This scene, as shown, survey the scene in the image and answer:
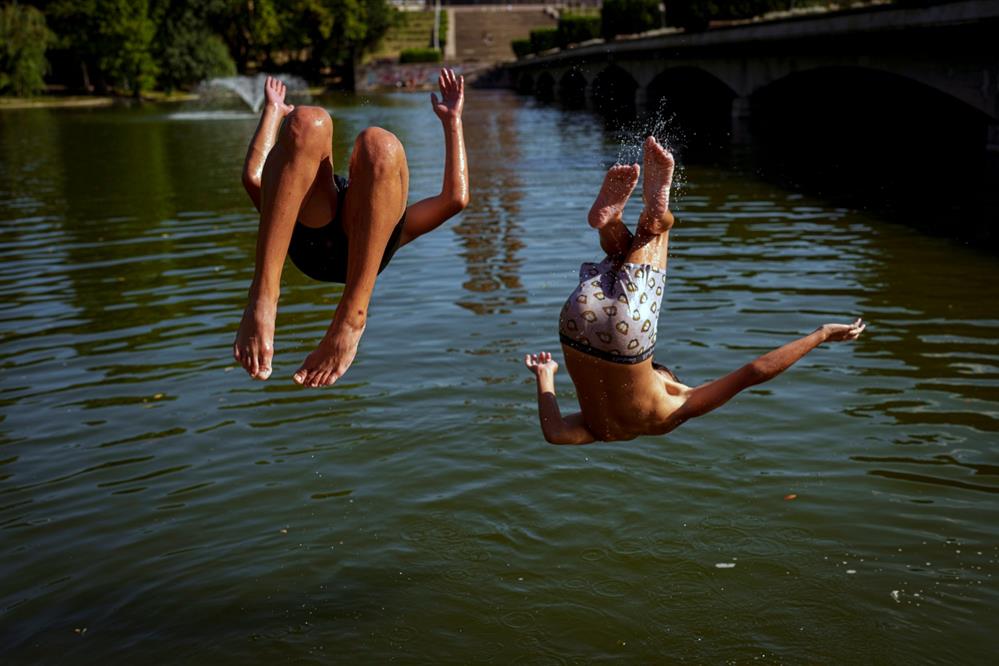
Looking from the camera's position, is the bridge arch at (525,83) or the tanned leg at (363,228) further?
the bridge arch at (525,83)

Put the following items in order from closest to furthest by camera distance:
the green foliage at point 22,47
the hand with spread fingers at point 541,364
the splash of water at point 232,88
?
the hand with spread fingers at point 541,364, the green foliage at point 22,47, the splash of water at point 232,88

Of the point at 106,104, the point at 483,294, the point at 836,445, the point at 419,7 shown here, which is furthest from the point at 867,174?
the point at 419,7

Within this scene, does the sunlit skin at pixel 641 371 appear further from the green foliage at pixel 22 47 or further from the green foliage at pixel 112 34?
the green foliage at pixel 112 34

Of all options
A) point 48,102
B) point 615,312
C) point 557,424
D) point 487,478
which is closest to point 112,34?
point 48,102

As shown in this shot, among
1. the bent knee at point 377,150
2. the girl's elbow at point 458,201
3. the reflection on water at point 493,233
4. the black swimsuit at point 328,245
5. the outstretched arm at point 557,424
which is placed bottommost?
the reflection on water at point 493,233

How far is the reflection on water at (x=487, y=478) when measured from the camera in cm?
729

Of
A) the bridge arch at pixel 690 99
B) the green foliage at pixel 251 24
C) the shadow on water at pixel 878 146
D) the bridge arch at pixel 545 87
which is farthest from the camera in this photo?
the green foliage at pixel 251 24

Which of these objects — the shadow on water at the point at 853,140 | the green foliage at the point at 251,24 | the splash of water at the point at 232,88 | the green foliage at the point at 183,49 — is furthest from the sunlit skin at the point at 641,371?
the green foliage at the point at 251,24

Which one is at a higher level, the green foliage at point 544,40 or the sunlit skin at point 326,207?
the green foliage at point 544,40

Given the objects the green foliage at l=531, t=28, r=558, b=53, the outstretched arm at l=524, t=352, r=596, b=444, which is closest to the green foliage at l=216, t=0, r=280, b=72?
the green foliage at l=531, t=28, r=558, b=53

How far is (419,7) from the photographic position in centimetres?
10662

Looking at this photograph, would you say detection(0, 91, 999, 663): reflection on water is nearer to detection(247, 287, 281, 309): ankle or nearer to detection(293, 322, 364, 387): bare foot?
detection(293, 322, 364, 387): bare foot

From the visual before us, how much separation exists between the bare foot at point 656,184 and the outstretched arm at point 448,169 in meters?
1.06

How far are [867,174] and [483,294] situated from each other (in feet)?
46.5
